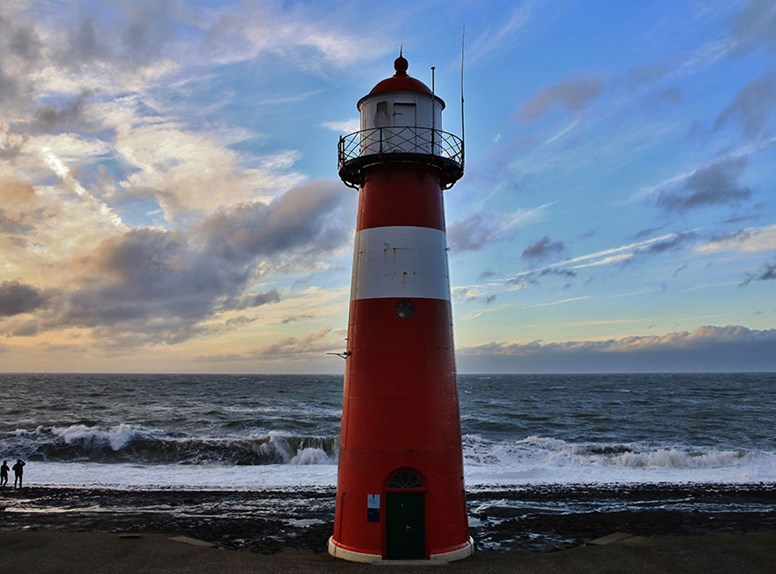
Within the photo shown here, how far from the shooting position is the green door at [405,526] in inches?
394

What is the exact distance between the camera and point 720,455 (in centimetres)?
2811

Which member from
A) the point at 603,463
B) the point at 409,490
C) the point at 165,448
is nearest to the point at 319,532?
the point at 409,490

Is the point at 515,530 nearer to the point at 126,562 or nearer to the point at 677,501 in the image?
the point at 677,501

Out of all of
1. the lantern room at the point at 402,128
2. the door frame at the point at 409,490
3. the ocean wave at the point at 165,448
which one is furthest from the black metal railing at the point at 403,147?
the ocean wave at the point at 165,448

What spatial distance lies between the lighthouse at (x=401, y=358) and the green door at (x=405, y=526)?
0.05ft

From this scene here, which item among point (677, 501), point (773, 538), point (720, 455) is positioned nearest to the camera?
point (773, 538)

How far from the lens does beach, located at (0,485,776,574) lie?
11562 mm

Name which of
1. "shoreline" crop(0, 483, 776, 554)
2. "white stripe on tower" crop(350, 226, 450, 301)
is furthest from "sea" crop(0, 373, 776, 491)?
"white stripe on tower" crop(350, 226, 450, 301)

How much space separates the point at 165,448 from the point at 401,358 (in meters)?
24.4

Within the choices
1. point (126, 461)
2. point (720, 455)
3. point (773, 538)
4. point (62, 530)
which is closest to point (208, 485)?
point (62, 530)

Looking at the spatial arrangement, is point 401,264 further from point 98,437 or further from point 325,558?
point 98,437

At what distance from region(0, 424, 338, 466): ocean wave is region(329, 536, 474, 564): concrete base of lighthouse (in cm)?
1859

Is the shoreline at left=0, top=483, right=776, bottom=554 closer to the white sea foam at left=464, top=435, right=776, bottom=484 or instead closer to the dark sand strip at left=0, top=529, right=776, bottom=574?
the dark sand strip at left=0, top=529, right=776, bottom=574

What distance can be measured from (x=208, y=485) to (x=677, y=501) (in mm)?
15875
